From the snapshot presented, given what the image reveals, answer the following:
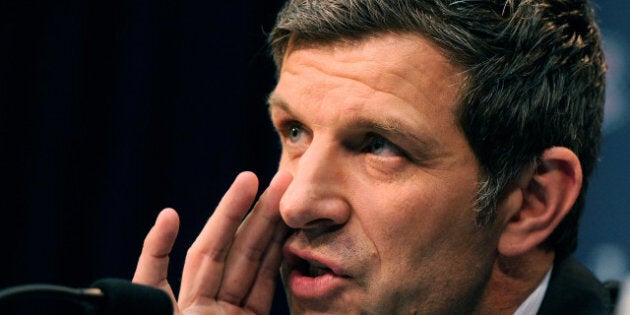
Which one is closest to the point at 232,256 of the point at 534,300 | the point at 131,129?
the point at 534,300

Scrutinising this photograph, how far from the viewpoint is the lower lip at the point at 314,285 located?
2055 mm

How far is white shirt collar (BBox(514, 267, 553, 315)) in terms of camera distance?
2.27 meters

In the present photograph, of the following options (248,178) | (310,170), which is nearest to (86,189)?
(248,178)

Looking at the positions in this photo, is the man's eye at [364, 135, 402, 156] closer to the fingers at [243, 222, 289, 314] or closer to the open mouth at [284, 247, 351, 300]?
the open mouth at [284, 247, 351, 300]

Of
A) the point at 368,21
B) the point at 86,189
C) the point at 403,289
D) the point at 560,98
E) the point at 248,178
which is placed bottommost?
the point at 86,189

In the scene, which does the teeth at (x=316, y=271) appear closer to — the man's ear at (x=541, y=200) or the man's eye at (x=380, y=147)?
the man's eye at (x=380, y=147)

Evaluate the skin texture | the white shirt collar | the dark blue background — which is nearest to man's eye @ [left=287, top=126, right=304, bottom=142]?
the skin texture

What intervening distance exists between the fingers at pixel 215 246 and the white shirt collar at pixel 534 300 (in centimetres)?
70

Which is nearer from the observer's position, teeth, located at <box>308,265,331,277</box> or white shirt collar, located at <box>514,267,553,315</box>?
teeth, located at <box>308,265,331,277</box>

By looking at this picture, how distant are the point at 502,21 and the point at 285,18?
53 cm

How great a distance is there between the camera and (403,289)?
6.79ft

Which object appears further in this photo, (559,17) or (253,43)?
(253,43)

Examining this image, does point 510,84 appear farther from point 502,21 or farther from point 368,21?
point 368,21

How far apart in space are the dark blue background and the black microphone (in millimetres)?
1713
